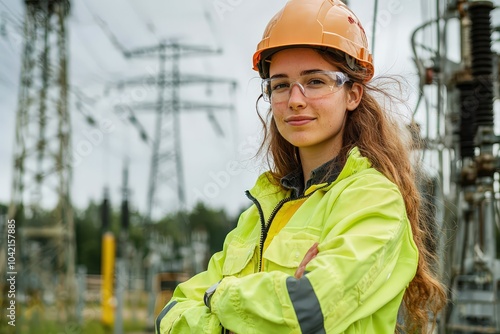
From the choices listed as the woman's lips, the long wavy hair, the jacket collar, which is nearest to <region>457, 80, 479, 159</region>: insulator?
the long wavy hair

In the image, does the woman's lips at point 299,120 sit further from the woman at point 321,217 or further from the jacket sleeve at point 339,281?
the jacket sleeve at point 339,281

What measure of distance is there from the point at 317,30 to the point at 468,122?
322cm

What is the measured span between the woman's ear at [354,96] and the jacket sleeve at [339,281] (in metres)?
0.35

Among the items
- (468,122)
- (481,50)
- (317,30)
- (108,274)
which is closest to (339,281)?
(317,30)

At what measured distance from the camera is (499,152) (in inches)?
195

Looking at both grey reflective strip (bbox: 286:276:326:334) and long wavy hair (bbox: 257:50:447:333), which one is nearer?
grey reflective strip (bbox: 286:276:326:334)

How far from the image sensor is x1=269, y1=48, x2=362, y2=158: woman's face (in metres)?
2.21

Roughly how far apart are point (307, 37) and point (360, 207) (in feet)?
1.86

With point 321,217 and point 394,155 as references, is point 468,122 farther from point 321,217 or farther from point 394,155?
point 321,217

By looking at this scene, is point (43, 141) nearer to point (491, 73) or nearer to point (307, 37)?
point (491, 73)

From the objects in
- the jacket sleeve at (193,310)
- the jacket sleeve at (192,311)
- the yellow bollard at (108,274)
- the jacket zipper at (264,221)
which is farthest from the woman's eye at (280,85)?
the yellow bollard at (108,274)

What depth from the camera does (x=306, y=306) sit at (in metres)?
1.82

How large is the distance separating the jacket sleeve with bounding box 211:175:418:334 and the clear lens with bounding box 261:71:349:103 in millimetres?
329

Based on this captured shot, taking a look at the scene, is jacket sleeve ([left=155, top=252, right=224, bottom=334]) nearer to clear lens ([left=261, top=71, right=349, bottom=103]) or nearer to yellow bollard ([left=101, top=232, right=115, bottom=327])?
clear lens ([left=261, top=71, right=349, bottom=103])
